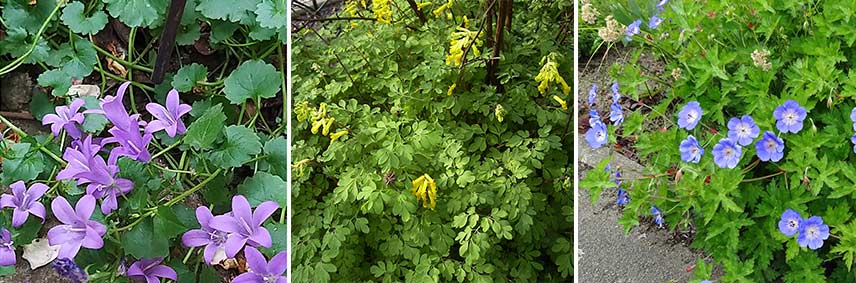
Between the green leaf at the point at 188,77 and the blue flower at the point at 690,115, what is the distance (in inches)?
40.4

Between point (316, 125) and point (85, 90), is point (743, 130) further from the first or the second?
point (85, 90)

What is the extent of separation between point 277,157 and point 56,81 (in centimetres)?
59

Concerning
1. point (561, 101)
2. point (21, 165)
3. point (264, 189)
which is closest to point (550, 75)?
point (561, 101)

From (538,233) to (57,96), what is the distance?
115 centimetres

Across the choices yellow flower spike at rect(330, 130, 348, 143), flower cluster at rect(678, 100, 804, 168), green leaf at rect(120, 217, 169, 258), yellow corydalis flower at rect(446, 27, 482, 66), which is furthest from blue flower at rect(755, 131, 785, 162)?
green leaf at rect(120, 217, 169, 258)

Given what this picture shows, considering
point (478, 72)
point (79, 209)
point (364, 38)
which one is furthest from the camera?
point (364, 38)

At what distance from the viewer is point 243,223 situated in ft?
4.38

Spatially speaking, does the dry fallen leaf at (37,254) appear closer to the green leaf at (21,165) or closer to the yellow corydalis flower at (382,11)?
the green leaf at (21,165)

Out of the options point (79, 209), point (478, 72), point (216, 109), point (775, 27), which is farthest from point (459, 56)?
point (79, 209)

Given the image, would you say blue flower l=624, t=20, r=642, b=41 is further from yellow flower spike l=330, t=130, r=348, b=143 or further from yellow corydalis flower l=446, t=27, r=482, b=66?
yellow flower spike l=330, t=130, r=348, b=143

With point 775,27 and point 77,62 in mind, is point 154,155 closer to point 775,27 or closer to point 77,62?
point 77,62

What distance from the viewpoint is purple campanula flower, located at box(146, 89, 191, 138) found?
4.96 ft

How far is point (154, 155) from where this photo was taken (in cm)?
170

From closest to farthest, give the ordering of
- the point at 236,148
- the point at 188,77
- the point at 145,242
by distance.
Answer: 1. the point at 145,242
2. the point at 236,148
3. the point at 188,77
